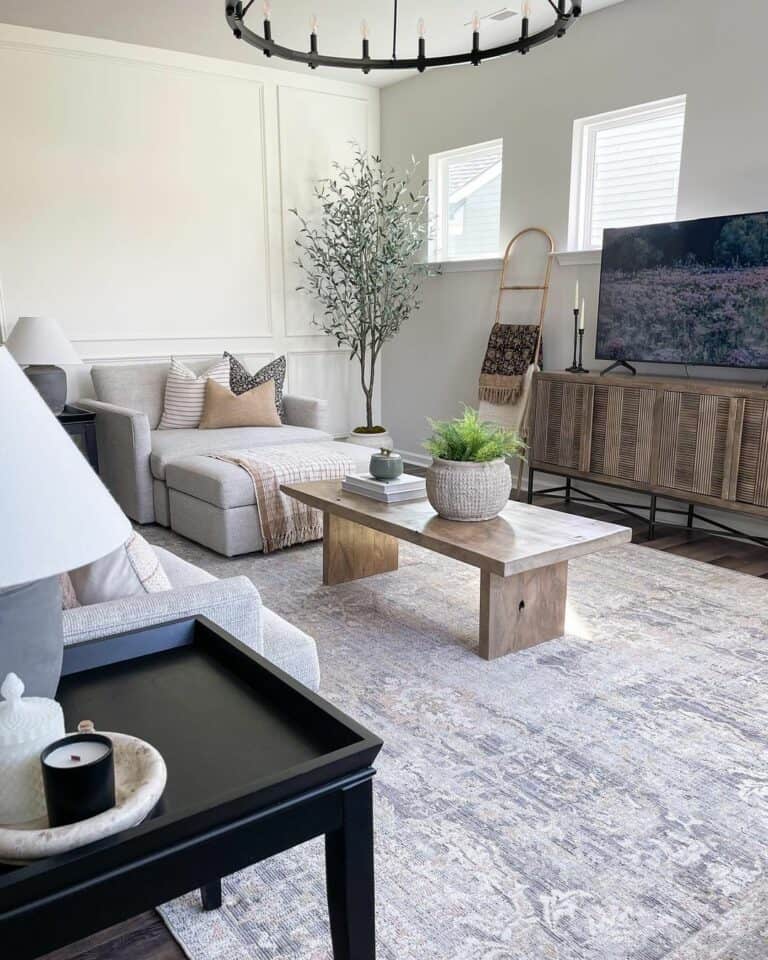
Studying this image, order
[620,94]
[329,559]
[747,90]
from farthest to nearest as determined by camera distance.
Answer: [620,94]
[747,90]
[329,559]

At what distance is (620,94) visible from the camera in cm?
441

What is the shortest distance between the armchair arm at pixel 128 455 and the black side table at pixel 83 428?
0.24 feet

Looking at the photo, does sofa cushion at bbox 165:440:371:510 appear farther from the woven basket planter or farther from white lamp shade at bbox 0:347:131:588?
white lamp shade at bbox 0:347:131:588

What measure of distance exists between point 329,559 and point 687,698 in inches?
61.2

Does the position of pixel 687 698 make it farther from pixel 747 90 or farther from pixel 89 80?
pixel 89 80

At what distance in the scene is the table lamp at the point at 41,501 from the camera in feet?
2.40

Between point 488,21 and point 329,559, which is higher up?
point 488,21

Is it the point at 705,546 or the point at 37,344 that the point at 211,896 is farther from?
the point at 37,344

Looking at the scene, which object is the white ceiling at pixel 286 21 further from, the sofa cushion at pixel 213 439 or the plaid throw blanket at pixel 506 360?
the sofa cushion at pixel 213 439

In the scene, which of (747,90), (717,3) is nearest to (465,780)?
(747,90)

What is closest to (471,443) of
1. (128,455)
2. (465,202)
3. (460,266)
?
(128,455)

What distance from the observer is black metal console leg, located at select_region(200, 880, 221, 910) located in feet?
5.07

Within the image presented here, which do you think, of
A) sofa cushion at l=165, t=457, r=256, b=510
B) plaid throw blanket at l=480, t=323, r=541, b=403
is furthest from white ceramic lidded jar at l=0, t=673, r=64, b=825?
plaid throw blanket at l=480, t=323, r=541, b=403

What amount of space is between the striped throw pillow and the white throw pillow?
10.6 ft
